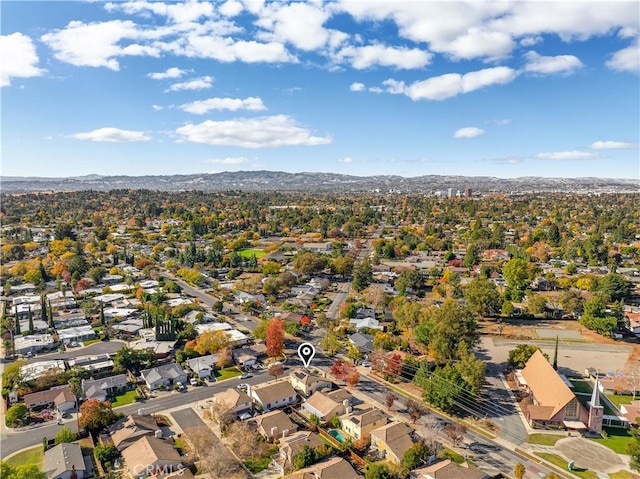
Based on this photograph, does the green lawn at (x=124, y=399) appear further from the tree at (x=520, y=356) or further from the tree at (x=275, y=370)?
the tree at (x=520, y=356)

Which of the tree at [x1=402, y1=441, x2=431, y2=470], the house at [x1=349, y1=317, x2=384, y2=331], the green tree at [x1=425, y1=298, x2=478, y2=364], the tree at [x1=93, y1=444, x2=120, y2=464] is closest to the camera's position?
the tree at [x1=402, y1=441, x2=431, y2=470]

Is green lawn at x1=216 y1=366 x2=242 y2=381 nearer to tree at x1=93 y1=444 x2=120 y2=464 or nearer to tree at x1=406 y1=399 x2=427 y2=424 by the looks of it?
tree at x1=93 y1=444 x2=120 y2=464

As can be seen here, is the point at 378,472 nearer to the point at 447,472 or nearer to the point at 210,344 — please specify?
the point at 447,472

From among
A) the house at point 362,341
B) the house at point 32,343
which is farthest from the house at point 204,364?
the house at point 32,343

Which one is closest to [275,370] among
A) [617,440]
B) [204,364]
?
[204,364]

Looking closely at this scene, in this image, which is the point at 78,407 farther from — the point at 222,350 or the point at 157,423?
the point at 222,350

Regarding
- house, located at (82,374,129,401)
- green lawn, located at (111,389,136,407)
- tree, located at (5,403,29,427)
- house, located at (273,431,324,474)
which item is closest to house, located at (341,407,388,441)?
house, located at (273,431,324,474)

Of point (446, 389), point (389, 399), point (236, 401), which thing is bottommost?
point (236, 401)
